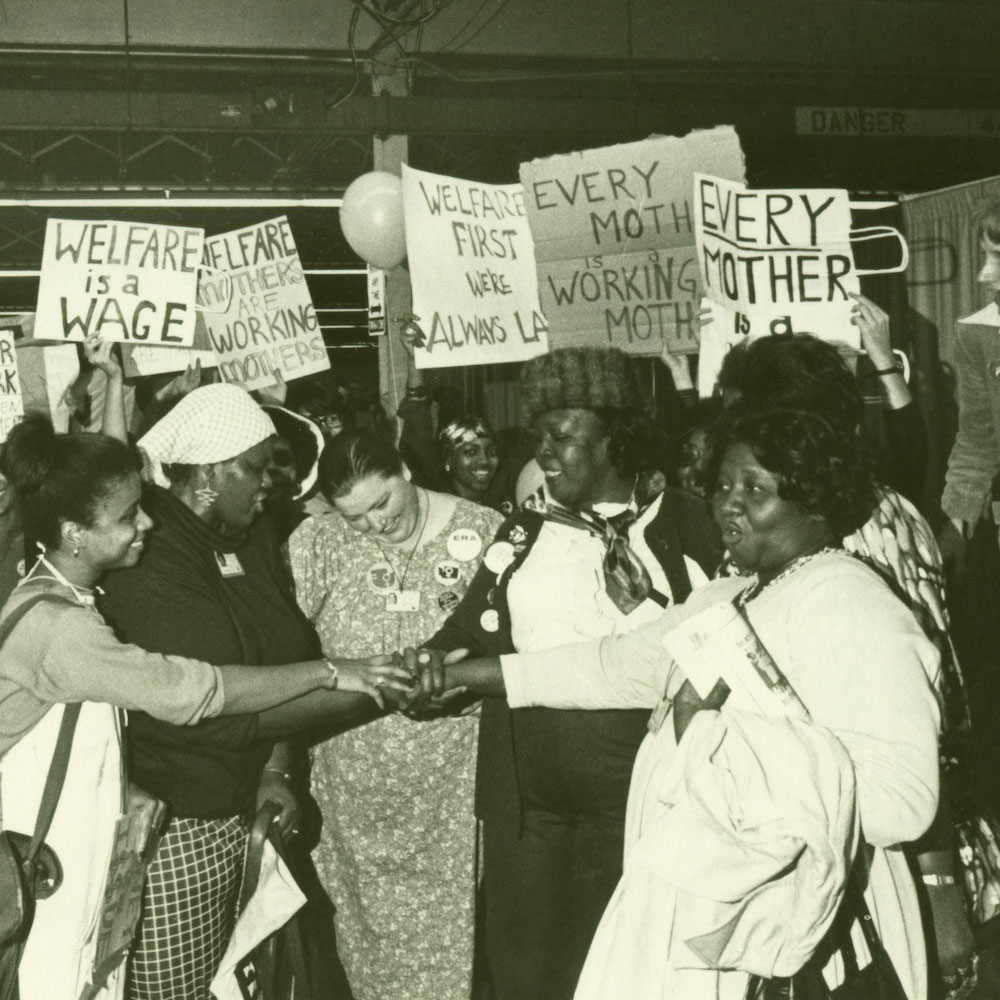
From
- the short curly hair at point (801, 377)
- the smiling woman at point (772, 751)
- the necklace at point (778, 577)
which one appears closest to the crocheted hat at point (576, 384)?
the short curly hair at point (801, 377)

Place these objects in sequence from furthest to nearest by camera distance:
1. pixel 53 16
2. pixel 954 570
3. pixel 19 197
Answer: pixel 19 197
pixel 53 16
pixel 954 570

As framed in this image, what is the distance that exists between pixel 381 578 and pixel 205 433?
105cm

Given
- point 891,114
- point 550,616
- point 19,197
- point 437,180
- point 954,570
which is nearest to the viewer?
point 550,616

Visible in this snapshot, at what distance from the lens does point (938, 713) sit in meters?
2.45

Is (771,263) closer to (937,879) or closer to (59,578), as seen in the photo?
(937,879)

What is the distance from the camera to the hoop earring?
392 centimetres

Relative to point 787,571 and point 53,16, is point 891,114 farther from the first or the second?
point 787,571

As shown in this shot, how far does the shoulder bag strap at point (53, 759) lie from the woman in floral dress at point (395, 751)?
1514mm

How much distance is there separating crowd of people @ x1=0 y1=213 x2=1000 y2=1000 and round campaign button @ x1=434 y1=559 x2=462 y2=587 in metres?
0.01

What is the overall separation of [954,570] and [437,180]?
3.22 metres

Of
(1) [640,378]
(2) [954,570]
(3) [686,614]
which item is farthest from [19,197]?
(3) [686,614]

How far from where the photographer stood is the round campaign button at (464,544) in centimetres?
477

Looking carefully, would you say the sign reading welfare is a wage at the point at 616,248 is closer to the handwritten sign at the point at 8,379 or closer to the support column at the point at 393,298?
the handwritten sign at the point at 8,379

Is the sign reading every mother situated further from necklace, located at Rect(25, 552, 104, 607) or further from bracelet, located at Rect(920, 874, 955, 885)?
necklace, located at Rect(25, 552, 104, 607)
